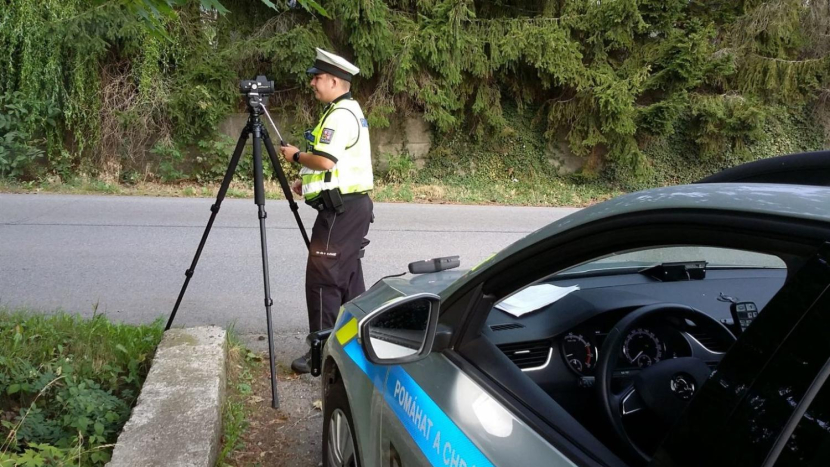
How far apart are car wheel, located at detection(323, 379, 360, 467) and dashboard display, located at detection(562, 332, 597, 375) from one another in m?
0.79

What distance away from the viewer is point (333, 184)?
3.93 metres

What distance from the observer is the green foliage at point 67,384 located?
2.84 meters

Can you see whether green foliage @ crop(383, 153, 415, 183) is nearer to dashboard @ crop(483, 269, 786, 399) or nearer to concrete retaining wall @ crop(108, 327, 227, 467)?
concrete retaining wall @ crop(108, 327, 227, 467)

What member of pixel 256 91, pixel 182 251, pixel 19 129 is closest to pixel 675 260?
pixel 256 91

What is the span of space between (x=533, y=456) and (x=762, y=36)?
15.8m

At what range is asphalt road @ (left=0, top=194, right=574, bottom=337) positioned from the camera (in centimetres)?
545

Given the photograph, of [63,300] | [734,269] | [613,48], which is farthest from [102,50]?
[734,269]

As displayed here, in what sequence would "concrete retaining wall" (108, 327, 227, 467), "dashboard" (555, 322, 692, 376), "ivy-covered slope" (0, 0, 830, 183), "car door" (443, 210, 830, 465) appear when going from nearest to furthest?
"car door" (443, 210, 830, 465), "dashboard" (555, 322, 692, 376), "concrete retaining wall" (108, 327, 227, 467), "ivy-covered slope" (0, 0, 830, 183)

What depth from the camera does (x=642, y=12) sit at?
13656mm

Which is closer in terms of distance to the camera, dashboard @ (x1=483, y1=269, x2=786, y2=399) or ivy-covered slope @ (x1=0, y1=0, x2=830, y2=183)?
dashboard @ (x1=483, y1=269, x2=786, y2=399)

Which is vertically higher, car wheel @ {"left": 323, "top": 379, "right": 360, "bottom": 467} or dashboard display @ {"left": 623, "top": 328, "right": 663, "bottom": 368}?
dashboard display @ {"left": 623, "top": 328, "right": 663, "bottom": 368}

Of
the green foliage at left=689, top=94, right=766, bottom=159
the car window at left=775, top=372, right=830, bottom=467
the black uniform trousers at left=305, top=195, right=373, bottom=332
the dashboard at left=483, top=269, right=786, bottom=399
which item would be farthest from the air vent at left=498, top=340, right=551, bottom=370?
the green foliage at left=689, top=94, right=766, bottom=159

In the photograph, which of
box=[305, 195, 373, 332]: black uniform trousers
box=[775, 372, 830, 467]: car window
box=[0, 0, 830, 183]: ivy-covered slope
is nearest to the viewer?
box=[775, 372, 830, 467]: car window

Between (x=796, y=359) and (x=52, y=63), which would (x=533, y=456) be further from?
(x=52, y=63)
